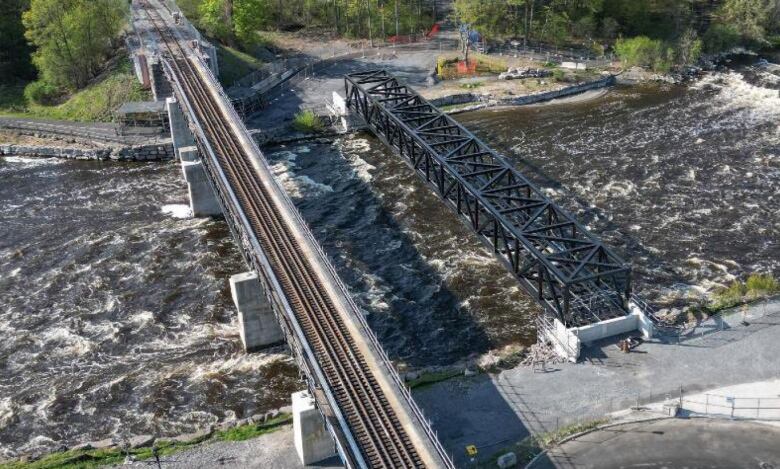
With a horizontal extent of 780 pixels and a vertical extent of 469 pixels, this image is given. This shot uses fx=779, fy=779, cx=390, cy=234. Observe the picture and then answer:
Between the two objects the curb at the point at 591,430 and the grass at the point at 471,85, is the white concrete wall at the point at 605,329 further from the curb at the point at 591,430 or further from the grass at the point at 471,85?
the grass at the point at 471,85

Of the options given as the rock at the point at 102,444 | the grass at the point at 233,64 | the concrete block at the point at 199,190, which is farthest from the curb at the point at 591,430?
the grass at the point at 233,64

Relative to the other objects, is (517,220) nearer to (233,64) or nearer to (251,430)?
(251,430)

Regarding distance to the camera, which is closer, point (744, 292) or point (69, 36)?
point (744, 292)

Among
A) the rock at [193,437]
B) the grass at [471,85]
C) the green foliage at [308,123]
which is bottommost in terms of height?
the rock at [193,437]

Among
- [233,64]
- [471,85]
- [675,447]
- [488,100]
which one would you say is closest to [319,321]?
[675,447]

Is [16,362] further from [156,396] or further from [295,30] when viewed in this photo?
[295,30]

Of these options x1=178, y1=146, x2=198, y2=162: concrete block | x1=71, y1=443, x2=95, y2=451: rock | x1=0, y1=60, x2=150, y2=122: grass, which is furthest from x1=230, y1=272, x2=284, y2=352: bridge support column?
x1=0, y1=60, x2=150, y2=122: grass
